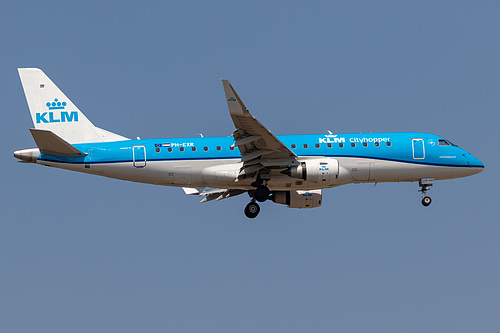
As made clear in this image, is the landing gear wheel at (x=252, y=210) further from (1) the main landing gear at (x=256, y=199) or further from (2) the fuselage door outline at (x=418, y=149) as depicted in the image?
(2) the fuselage door outline at (x=418, y=149)

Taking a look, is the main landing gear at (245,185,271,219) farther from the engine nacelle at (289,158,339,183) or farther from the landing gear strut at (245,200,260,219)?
the engine nacelle at (289,158,339,183)

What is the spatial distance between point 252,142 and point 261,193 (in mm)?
3677

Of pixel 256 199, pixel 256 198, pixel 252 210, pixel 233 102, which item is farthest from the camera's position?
pixel 252 210

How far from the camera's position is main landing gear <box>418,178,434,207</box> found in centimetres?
5756

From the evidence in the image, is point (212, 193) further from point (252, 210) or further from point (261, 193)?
point (261, 193)

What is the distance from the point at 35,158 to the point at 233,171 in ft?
38.7

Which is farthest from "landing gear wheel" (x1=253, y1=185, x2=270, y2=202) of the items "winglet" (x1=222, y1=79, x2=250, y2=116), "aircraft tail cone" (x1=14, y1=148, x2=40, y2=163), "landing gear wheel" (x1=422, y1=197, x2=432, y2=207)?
"aircraft tail cone" (x1=14, y1=148, x2=40, y2=163)

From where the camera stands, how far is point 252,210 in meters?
56.5

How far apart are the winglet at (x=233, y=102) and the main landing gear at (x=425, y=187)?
14.3 m

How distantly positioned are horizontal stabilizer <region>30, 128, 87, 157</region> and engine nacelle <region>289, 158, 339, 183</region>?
13.0 metres

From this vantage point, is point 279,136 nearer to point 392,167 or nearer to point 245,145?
point 245,145

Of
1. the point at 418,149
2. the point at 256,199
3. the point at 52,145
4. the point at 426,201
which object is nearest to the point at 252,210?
the point at 256,199

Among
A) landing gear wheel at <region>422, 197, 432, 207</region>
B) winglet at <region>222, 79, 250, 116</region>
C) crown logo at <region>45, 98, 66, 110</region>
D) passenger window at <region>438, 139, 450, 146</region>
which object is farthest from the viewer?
landing gear wheel at <region>422, 197, 432, 207</region>

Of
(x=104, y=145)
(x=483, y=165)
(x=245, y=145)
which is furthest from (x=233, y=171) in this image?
(x=483, y=165)
